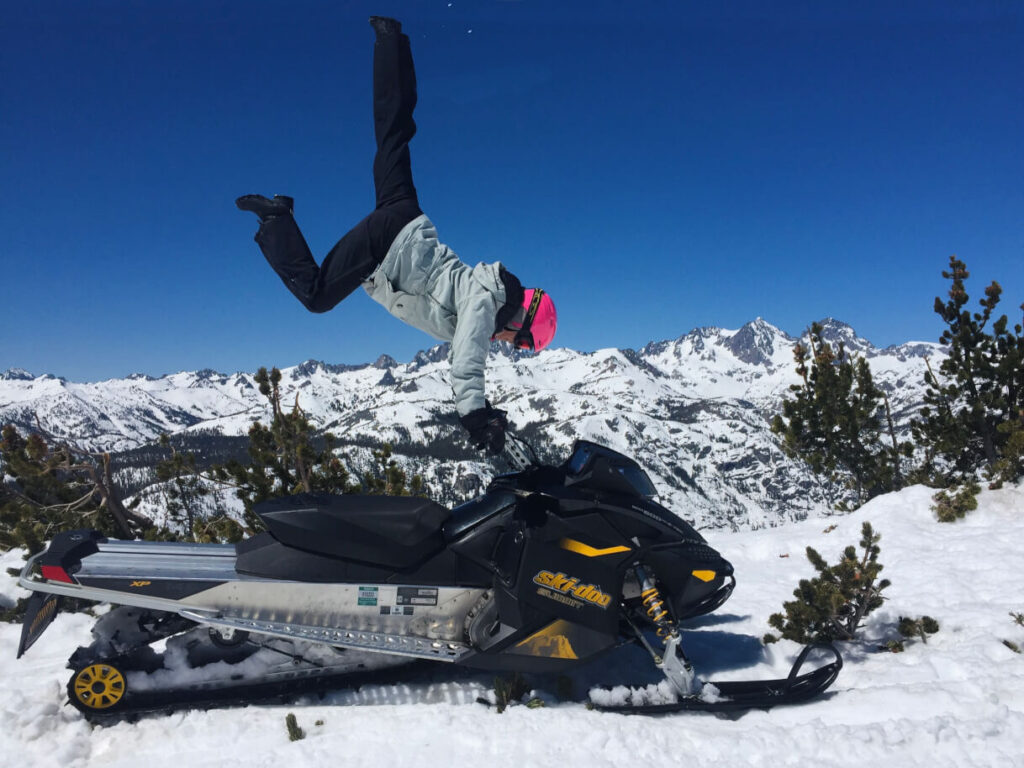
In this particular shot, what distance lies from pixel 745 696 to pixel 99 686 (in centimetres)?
410

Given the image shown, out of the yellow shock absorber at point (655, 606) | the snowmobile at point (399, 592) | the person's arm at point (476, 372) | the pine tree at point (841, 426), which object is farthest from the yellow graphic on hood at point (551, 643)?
the pine tree at point (841, 426)

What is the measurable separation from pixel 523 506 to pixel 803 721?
2.14 metres

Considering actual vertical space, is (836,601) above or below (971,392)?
below

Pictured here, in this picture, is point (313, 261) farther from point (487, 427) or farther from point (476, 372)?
point (487, 427)

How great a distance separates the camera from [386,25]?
4594 millimetres

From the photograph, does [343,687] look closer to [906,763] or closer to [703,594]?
[703,594]

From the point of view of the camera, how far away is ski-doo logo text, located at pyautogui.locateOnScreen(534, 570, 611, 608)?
12.8ft

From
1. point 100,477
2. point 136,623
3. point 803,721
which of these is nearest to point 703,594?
point 803,721

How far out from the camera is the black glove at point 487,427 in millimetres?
4004

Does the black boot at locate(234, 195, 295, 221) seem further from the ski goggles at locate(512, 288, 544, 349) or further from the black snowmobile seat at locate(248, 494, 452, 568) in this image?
the black snowmobile seat at locate(248, 494, 452, 568)

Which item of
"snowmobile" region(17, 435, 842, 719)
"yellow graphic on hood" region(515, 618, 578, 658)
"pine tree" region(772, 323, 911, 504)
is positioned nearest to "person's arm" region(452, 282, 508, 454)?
"snowmobile" region(17, 435, 842, 719)

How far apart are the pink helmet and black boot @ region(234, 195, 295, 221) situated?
2.03 meters

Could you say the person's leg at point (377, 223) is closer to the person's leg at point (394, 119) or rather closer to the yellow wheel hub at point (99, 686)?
the person's leg at point (394, 119)

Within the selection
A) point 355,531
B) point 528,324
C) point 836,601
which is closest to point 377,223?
point 528,324
